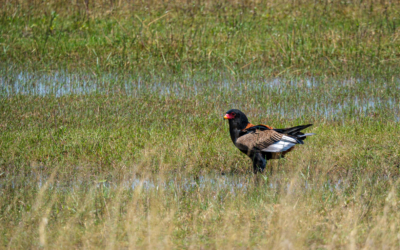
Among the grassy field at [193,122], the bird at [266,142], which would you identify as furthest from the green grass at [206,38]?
the bird at [266,142]

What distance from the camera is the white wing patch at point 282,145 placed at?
6301mm

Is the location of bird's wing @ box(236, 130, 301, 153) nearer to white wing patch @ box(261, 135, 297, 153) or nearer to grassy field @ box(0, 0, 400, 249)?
white wing patch @ box(261, 135, 297, 153)

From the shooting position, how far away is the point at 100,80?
1064 cm

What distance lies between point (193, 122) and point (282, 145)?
2.34 metres

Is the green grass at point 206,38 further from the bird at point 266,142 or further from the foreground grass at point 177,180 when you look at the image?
the bird at point 266,142

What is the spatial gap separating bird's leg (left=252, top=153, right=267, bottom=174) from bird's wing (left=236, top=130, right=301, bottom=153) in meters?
0.09

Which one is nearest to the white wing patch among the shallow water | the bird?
the bird

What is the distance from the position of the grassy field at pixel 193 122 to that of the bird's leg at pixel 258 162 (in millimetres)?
150

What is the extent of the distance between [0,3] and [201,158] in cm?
1018

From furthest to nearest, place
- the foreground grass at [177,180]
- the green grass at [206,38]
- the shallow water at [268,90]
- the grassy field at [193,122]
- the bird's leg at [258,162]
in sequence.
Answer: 1. the green grass at [206,38]
2. the shallow water at [268,90]
3. the bird's leg at [258,162]
4. the grassy field at [193,122]
5. the foreground grass at [177,180]

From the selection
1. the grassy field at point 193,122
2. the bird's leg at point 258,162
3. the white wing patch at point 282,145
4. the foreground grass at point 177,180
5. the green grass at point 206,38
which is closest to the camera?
the foreground grass at point 177,180

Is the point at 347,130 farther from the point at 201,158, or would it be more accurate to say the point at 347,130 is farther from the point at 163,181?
the point at 163,181

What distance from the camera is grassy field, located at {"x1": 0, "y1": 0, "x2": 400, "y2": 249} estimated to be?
4.63 metres

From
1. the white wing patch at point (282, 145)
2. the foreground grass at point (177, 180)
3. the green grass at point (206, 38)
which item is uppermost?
the green grass at point (206, 38)
